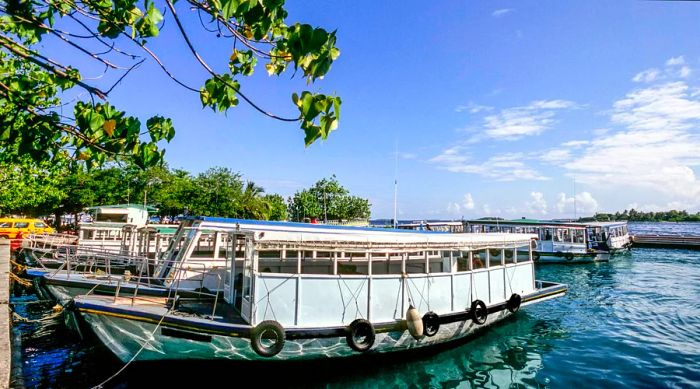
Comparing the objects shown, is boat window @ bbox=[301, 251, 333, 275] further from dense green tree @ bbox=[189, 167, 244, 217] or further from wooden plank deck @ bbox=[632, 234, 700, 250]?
wooden plank deck @ bbox=[632, 234, 700, 250]

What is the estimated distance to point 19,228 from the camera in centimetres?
2775

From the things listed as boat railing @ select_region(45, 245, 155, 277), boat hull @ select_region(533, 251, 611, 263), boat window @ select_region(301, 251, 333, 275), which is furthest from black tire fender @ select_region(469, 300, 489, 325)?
boat hull @ select_region(533, 251, 611, 263)

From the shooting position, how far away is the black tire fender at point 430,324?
954 cm

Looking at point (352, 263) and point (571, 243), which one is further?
point (571, 243)

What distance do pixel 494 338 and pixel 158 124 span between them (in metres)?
11.8

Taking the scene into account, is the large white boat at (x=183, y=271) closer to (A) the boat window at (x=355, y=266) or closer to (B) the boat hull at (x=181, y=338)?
(A) the boat window at (x=355, y=266)

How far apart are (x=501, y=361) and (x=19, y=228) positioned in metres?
33.3

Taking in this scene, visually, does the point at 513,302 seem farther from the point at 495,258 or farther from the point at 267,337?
the point at 267,337

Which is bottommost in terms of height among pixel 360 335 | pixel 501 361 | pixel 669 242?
pixel 501 361

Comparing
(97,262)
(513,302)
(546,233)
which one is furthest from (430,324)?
(546,233)

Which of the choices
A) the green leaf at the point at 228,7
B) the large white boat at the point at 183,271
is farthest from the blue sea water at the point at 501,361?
the green leaf at the point at 228,7

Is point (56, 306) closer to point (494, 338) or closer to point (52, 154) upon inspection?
point (52, 154)

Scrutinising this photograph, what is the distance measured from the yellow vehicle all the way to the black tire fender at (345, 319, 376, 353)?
88.6ft

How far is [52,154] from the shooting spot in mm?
3910
